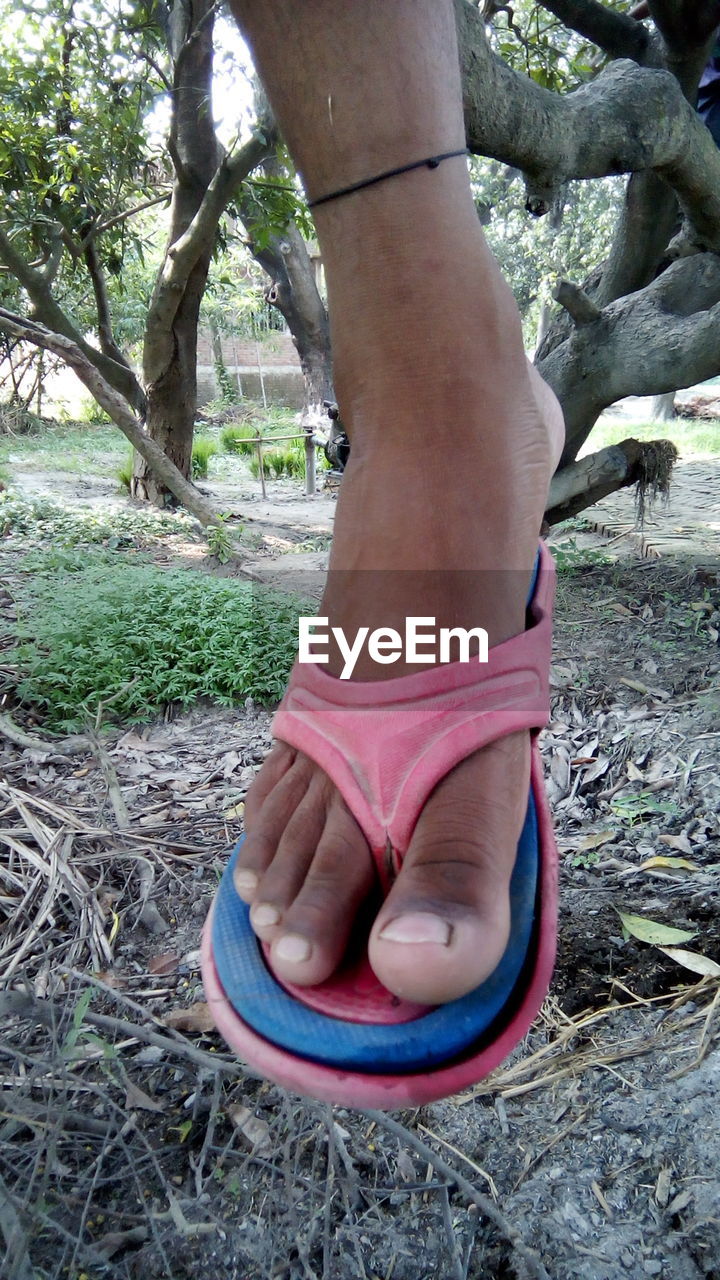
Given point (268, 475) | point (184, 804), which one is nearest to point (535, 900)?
point (184, 804)

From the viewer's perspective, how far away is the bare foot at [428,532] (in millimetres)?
671

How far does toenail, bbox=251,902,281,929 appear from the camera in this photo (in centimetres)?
64

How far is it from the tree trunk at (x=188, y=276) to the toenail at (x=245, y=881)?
4.07 meters

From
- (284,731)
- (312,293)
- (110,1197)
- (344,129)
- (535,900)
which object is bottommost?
(110,1197)

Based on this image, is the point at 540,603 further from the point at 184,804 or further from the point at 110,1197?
the point at 184,804

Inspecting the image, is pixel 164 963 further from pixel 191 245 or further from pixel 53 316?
pixel 53 316

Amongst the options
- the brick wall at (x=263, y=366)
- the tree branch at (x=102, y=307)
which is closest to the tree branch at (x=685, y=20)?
the tree branch at (x=102, y=307)

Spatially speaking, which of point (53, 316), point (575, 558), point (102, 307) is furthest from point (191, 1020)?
point (102, 307)

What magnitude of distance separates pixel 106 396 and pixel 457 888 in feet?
11.0

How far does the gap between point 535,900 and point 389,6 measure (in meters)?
0.80

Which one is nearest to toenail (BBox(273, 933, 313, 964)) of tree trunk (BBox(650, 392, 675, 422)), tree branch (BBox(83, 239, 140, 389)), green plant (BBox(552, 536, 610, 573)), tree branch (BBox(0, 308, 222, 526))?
green plant (BBox(552, 536, 610, 573))

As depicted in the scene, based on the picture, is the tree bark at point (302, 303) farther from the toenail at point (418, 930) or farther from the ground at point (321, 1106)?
the toenail at point (418, 930)

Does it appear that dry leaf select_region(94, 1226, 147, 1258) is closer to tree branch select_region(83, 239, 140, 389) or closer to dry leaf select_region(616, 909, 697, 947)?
dry leaf select_region(616, 909, 697, 947)

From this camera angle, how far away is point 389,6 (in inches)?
27.8
